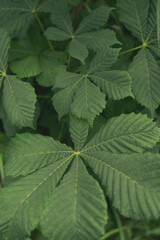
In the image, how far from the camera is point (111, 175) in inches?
37.7

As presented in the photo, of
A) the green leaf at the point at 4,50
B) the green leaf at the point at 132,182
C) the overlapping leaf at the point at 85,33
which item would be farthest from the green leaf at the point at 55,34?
the green leaf at the point at 132,182

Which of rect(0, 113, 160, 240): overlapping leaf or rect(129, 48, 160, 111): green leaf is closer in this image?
rect(0, 113, 160, 240): overlapping leaf

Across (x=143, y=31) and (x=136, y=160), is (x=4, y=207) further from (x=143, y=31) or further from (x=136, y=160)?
(x=143, y=31)

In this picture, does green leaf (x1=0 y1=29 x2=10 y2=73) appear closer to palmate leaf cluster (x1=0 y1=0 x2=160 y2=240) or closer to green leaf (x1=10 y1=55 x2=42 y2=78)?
palmate leaf cluster (x1=0 y1=0 x2=160 y2=240)

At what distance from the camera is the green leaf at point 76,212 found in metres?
0.85

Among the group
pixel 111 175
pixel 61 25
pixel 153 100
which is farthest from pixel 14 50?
pixel 111 175

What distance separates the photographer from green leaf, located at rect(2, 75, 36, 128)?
112 cm

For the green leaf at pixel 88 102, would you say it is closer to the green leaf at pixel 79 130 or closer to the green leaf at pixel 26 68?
the green leaf at pixel 79 130

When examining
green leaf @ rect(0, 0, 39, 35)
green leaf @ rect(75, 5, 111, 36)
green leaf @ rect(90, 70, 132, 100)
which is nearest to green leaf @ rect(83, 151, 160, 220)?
green leaf @ rect(90, 70, 132, 100)

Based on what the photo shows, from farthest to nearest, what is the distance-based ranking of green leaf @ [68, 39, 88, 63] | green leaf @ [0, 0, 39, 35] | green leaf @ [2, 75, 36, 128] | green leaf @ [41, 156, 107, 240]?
green leaf @ [0, 0, 39, 35] → green leaf @ [68, 39, 88, 63] → green leaf @ [2, 75, 36, 128] → green leaf @ [41, 156, 107, 240]

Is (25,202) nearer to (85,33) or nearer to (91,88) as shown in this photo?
(91,88)

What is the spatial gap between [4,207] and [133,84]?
826mm

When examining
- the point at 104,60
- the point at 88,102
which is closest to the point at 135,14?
the point at 104,60

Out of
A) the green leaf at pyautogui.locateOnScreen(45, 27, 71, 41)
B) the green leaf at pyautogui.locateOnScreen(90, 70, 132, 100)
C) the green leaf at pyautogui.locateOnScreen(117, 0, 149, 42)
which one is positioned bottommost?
the green leaf at pyautogui.locateOnScreen(90, 70, 132, 100)
